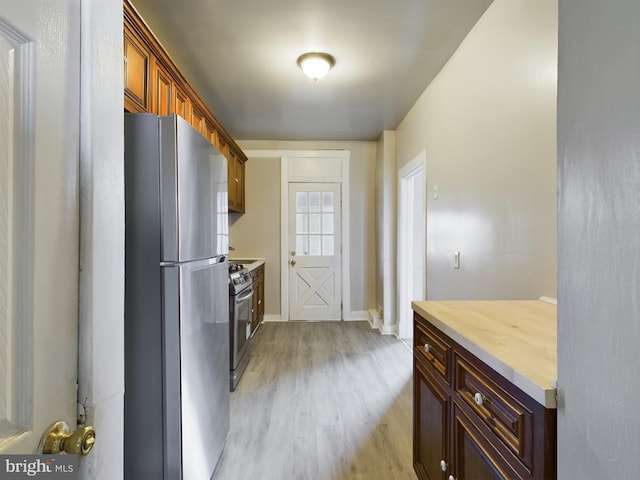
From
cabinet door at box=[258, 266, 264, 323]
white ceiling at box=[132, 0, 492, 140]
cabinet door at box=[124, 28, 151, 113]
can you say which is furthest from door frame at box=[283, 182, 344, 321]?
cabinet door at box=[124, 28, 151, 113]

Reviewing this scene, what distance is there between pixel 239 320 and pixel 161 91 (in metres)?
1.90

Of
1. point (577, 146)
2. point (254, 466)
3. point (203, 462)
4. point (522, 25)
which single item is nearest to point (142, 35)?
point (522, 25)

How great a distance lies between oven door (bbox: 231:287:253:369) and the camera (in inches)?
109

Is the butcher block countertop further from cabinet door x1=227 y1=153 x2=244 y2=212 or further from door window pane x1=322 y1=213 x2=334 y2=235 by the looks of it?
door window pane x1=322 y1=213 x2=334 y2=235

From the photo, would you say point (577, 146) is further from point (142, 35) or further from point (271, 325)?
point (271, 325)

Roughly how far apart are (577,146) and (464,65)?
1.98m

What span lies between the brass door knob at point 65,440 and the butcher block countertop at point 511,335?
2.75 feet

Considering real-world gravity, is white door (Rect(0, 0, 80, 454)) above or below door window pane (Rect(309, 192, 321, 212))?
below

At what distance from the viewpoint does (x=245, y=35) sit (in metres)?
2.19

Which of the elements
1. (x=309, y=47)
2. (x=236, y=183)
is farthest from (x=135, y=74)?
(x=236, y=183)

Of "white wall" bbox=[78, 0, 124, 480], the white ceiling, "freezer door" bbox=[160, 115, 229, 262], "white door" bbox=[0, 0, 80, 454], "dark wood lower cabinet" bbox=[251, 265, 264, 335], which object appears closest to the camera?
"white door" bbox=[0, 0, 80, 454]

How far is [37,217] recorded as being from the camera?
1.56 ft

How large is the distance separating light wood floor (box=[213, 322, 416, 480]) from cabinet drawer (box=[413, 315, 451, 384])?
2.52ft

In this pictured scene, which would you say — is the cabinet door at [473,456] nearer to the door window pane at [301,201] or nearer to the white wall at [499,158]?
the white wall at [499,158]
